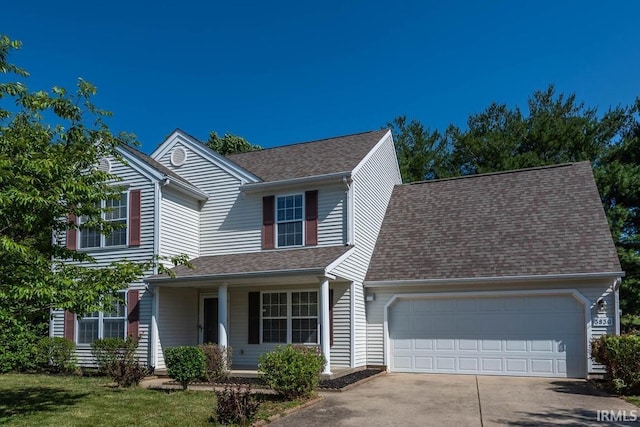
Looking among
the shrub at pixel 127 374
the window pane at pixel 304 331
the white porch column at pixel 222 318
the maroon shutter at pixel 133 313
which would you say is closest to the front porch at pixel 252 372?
the white porch column at pixel 222 318

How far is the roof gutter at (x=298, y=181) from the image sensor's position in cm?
1450

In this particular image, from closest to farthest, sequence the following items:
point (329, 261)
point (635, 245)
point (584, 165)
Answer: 1. point (329, 261)
2. point (584, 165)
3. point (635, 245)

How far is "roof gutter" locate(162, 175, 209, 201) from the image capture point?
14905 millimetres

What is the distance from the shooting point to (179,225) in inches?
611

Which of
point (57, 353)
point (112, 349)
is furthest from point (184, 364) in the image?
point (57, 353)

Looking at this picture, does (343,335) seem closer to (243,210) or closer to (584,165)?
(243,210)

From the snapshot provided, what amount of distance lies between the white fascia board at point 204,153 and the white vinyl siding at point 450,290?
5030mm

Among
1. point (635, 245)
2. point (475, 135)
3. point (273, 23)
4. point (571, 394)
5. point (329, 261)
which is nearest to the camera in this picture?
point (571, 394)

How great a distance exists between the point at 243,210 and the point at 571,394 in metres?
9.83

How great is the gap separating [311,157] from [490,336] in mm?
7768

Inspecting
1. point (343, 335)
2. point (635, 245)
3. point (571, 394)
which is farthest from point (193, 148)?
point (635, 245)

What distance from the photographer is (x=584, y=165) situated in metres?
17.0

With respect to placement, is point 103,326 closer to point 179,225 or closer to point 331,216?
point 179,225

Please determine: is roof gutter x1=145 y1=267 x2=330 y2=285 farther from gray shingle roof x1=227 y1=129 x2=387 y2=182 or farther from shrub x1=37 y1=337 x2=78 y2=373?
gray shingle roof x1=227 y1=129 x2=387 y2=182
